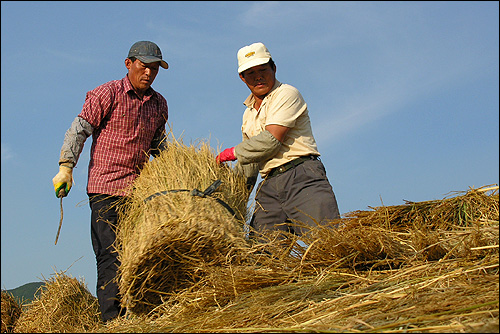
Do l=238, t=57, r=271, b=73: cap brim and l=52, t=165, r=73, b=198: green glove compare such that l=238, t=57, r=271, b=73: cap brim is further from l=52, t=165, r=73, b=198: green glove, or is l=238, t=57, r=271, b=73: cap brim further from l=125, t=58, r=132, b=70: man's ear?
l=52, t=165, r=73, b=198: green glove

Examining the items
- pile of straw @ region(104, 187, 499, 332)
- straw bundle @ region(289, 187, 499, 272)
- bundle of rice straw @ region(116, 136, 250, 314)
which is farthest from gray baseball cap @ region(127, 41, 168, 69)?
straw bundle @ region(289, 187, 499, 272)

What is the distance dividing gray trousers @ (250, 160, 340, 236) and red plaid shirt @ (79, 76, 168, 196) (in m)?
1.05

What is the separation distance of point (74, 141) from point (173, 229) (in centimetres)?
141

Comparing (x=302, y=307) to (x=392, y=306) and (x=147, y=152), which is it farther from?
(x=147, y=152)

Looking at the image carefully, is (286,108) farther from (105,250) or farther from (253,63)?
(105,250)

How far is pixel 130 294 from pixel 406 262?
1.77 m

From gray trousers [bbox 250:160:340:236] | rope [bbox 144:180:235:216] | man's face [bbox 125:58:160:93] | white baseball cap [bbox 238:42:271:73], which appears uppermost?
man's face [bbox 125:58:160:93]

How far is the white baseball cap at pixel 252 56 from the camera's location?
4008 millimetres

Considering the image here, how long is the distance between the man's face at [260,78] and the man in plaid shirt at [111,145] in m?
0.77

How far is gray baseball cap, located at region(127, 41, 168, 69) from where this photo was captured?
13.8 ft

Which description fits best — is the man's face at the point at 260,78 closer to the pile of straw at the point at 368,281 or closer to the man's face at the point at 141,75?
the man's face at the point at 141,75

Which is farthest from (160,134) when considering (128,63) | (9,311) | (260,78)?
(9,311)

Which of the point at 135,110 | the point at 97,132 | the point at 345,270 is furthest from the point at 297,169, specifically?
the point at 97,132

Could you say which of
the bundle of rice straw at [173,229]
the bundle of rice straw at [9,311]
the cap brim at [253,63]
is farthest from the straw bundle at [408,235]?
the bundle of rice straw at [9,311]
